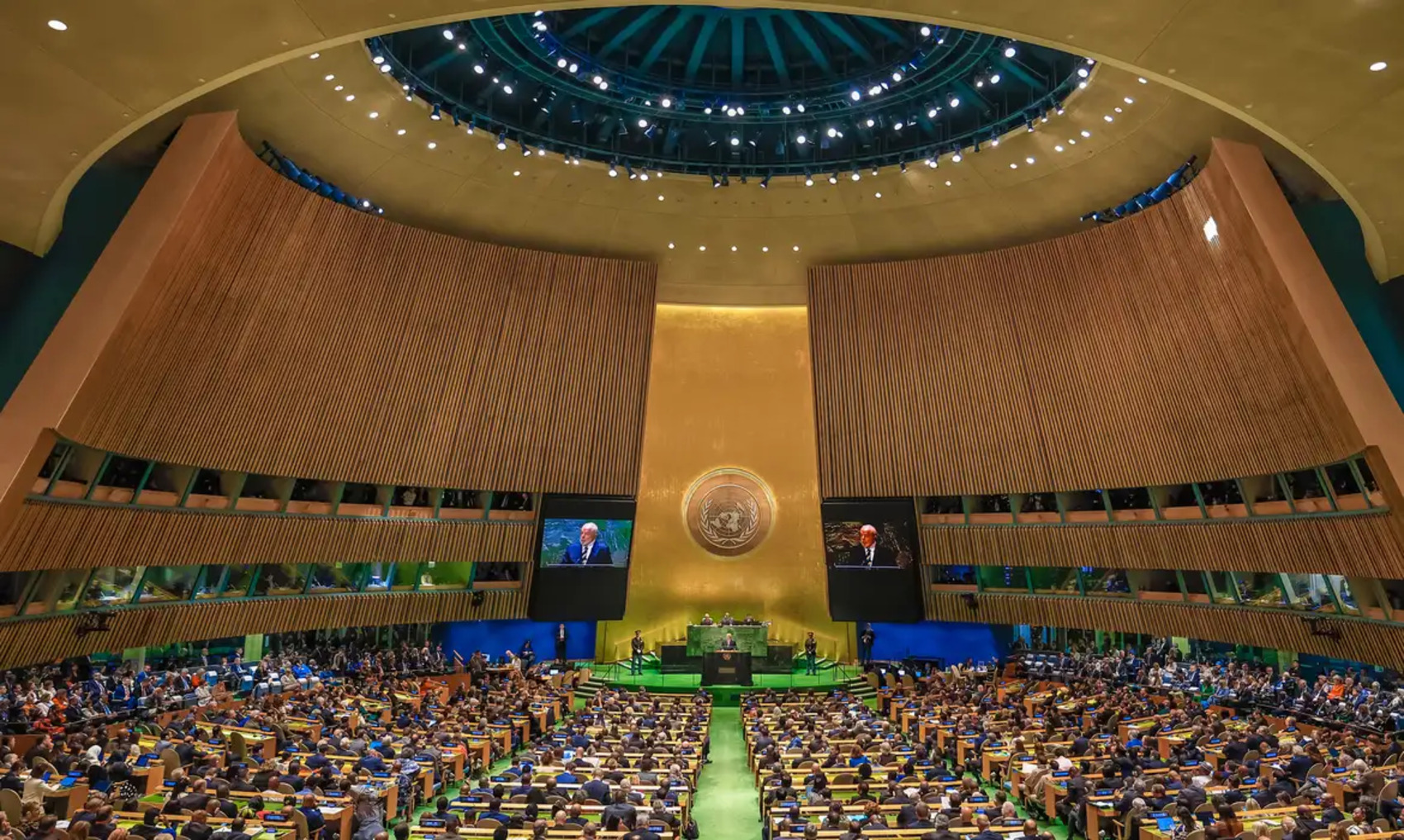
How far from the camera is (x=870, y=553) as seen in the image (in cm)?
2170

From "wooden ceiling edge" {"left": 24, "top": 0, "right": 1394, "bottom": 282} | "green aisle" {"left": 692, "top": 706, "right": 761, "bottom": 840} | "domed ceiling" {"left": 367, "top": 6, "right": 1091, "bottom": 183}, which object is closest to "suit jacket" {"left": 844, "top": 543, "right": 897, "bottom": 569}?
"green aisle" {"left": 692, "top": 706, "right": 761, "bottom": 840}

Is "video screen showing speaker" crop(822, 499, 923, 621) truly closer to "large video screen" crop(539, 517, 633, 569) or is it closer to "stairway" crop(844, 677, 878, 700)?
"stairway" crop(844, 677, 878, 700)

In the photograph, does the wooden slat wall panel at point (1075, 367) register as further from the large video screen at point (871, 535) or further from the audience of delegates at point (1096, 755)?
the audience of delegates at point (1096, 755)

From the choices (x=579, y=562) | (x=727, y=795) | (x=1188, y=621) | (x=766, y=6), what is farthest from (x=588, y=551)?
(x=766, y=6)

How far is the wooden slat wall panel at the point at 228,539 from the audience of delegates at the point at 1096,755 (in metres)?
7.77

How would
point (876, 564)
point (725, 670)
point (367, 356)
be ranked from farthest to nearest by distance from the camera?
point (725, 670)
point (876, 564)
point (367, 356)

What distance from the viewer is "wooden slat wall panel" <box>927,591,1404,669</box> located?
14.4m

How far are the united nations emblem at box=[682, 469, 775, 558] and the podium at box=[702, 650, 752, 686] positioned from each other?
463cm

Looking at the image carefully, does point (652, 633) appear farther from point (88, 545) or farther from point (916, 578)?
point (88, 545)

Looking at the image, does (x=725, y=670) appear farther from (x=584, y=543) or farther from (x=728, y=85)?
(x=728, y=85)

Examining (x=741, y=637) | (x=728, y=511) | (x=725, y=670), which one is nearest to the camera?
(x=725, y=670)

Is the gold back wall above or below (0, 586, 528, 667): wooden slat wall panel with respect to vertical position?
above

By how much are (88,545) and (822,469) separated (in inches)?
606

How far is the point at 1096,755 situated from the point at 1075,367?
31.0ft
